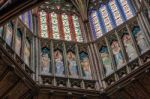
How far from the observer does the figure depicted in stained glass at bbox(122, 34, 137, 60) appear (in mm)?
16328

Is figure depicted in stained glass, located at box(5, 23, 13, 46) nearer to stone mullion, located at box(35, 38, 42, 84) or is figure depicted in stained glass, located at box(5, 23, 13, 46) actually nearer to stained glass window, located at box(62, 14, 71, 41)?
stone mullion, located at box(35, 38, 42, 84)

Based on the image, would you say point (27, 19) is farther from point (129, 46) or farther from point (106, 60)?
point (129, 46)

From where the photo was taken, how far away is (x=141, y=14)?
17219 millimetres

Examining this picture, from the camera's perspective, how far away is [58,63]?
1714 centimetres

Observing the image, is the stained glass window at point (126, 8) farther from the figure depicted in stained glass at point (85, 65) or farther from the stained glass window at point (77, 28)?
the figure depicted in stained glass at point (85, 65)

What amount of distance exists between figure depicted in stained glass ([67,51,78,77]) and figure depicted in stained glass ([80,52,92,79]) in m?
0.39

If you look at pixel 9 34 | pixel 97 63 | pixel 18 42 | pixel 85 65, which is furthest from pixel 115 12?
pixel 9 34

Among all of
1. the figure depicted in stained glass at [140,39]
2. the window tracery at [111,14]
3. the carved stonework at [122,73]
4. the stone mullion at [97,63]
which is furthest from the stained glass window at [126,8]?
the carved stonework at [122,73]

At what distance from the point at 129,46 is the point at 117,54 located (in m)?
0.71

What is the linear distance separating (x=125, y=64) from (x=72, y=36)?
13.8 feet

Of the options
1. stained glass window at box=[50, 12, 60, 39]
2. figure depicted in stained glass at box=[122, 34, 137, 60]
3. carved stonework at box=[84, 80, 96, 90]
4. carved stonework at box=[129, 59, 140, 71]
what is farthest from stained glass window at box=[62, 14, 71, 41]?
carved stonework at box=[129, 59, 140, 71]

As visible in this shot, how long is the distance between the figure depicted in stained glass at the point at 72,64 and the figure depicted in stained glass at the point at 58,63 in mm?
399

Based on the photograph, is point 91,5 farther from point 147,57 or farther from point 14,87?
point 14,87

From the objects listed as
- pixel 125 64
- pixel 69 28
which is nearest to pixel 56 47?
pixel 69 28
